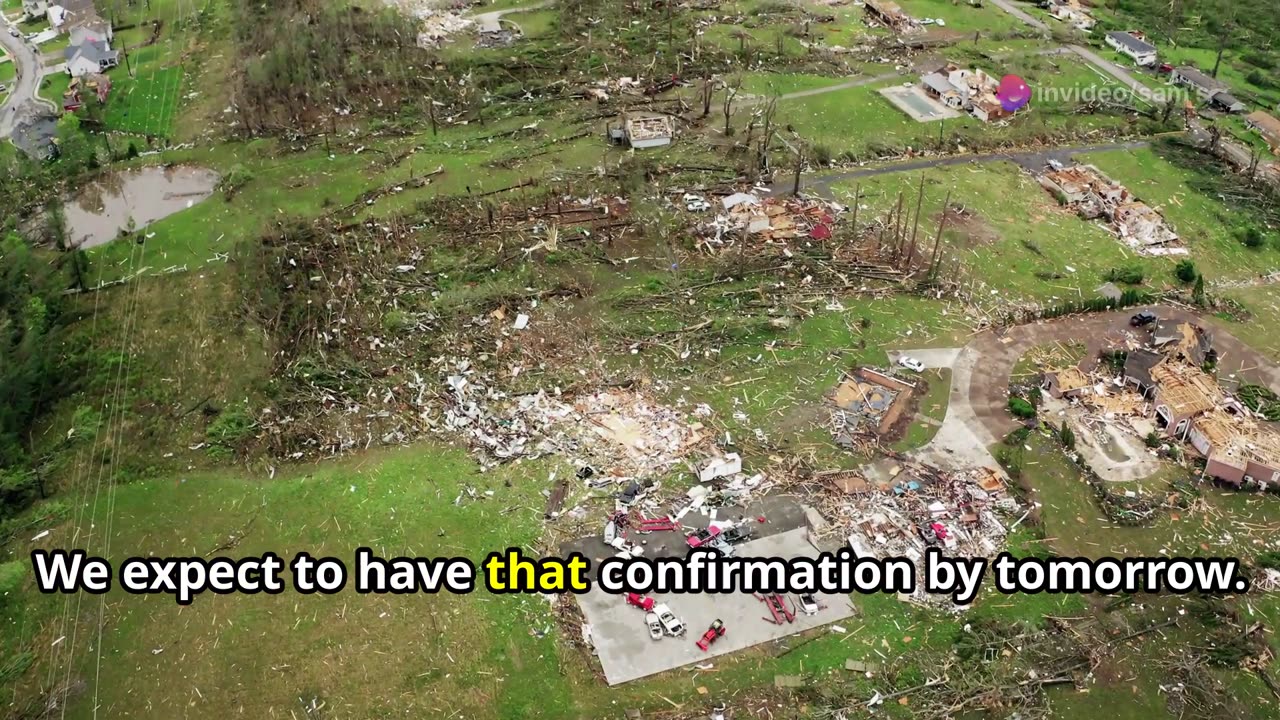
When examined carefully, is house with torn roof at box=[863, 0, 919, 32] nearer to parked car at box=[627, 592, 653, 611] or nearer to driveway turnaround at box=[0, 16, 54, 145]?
parked car at box=[627, 592, 653, 611]

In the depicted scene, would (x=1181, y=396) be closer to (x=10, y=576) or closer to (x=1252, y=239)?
(x=1252, y=239)

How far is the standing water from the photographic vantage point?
123ft

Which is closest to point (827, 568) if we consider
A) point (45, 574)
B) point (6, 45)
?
point (45, 574)

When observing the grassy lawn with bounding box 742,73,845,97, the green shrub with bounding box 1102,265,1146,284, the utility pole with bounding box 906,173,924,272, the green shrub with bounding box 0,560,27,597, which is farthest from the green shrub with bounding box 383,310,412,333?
the green shrub with bounding box 1102,265,1146,284

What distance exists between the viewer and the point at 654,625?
73.2 feet

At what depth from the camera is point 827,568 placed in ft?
78.2

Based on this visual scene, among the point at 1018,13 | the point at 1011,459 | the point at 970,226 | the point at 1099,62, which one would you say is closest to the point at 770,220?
the point at 970,226

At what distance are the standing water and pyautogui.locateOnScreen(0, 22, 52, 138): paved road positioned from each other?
31.0 feet

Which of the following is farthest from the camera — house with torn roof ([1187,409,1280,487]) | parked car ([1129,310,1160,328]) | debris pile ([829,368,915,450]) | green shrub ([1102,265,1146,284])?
green shrub ([1102,265,1146,284])

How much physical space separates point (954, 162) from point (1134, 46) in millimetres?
19971

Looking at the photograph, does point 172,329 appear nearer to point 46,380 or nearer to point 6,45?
point 46,380

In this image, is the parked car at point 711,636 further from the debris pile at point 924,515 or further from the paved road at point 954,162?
the paved road at point 954,162

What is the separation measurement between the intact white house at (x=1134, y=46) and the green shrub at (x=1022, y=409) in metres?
34.9

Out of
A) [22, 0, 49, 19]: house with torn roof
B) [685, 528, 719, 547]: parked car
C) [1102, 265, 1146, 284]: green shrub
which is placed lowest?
[685, 528, 719, 547]: parked car
